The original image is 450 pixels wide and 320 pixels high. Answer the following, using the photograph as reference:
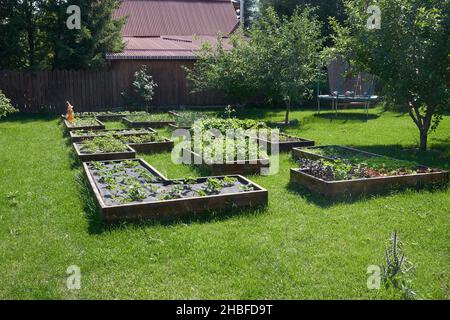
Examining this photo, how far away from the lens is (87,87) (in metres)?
18.7

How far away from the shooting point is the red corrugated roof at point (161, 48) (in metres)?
19.0

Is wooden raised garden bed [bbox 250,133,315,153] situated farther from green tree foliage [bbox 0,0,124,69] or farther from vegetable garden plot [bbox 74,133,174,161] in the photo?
green tree foliage [bbox 0,0,124,69]

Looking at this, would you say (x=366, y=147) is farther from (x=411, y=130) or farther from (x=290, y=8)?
(x=290, y=8)

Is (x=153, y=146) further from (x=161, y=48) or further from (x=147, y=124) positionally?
(x=161, y=48)

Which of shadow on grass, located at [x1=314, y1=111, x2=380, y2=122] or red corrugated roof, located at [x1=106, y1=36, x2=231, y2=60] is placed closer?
shadow on grass, located at [x1=314, y1=111, x2=380, y2=122]

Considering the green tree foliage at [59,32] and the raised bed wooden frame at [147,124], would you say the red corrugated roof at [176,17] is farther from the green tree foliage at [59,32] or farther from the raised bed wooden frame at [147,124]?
the raised bed wooden frame at [147,124]

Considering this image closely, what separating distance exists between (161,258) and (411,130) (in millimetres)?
10196

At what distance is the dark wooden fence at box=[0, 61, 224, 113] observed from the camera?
17922 mm

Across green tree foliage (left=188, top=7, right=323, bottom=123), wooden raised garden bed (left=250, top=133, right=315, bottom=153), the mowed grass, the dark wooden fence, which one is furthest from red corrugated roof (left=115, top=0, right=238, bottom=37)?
the mowed grass

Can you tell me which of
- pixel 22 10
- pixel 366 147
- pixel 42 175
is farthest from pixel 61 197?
pixel 22 10

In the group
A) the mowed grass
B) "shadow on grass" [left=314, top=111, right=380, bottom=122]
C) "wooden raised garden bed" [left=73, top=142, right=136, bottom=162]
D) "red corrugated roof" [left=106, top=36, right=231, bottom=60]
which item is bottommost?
the mowed grass

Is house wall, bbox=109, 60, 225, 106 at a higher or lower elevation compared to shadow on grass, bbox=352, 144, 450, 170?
higher

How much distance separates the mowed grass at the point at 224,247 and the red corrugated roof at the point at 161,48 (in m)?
12.5

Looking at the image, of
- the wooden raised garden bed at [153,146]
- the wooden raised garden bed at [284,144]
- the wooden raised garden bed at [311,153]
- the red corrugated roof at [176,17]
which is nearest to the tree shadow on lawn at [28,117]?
the wooden raised garden bed at [153,146]
